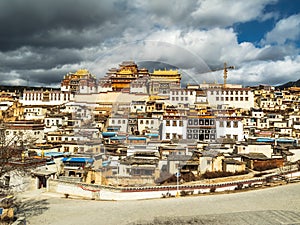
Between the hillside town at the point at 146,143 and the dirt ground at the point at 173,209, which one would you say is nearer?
the dirt ground at the point at 173,209

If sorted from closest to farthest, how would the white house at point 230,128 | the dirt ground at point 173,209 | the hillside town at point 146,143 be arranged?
the dirt ground at point 173,209, the hillside town at point 146,143, the white house at point 230,128

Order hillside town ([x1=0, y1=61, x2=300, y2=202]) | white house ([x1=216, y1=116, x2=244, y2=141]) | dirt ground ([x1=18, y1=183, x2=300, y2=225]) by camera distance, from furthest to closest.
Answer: white house ([x1=216, y1=116, x2=244, y2=141]) < hillside town ([x1=0, y1=61, x2=300, y2=202]) < dirt ground ([x1=18, y1=183, x2=300, y2=225])

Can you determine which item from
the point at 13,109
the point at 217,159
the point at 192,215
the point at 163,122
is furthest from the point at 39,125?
the point at 192,215

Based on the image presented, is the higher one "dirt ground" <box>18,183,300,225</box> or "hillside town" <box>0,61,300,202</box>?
"hillside town" <box>0,61,300,202</box>

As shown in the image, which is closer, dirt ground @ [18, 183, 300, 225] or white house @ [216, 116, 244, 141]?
dirt ground @ [18, 183, 300, 225]

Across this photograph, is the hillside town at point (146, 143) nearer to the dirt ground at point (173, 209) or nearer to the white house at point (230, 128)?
the white house at point (230, 128)

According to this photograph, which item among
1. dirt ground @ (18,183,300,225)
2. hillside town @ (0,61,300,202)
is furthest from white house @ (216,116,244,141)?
dirt ground @ (18,183,300,225)

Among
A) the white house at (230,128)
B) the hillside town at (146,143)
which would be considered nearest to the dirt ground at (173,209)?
the hillside town at (146,143)

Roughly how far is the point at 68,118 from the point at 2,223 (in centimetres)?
1800

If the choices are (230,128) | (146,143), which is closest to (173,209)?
(146,143)

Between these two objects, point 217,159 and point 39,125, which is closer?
point 217,159

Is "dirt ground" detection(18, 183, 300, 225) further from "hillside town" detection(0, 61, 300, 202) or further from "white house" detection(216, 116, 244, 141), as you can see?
"white house" detection(216, 116, 244, 141)

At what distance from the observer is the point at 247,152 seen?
16.7 meters

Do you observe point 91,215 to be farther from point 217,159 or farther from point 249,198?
point 217,159
